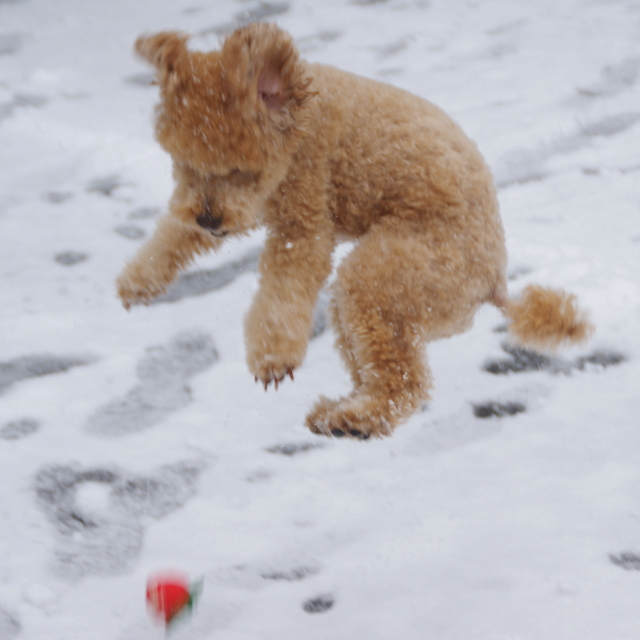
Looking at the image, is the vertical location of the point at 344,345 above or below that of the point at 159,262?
below

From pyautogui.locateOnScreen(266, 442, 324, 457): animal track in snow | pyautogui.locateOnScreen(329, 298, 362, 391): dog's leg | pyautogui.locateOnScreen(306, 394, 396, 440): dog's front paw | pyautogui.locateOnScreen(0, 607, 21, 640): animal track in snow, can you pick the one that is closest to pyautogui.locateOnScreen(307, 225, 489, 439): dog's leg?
pyautogui.locateOnScreen(306, 394, 396, 440): dog's front paw

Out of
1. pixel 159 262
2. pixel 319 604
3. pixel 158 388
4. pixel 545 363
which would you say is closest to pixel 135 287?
pixel 159 262

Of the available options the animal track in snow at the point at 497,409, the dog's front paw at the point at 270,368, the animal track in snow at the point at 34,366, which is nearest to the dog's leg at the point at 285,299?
the dog's front paw at the point at 270,368

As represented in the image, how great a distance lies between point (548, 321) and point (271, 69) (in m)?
0.93

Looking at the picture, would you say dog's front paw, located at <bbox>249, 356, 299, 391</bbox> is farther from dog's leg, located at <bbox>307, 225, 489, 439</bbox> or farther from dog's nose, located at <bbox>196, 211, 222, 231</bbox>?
dog's nose, located at <bbox>196, 211, 222, 231</bbox>

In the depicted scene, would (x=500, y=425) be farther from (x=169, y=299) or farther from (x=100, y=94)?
(x=100, y=94)

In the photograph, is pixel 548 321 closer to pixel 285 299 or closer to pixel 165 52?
pixel 285 299

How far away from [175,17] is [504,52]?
93.9 inches

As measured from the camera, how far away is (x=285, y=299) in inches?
68.6

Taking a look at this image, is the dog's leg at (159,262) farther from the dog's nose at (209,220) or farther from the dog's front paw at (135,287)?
the dog's nose at (209,220)

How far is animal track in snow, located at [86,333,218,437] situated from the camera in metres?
2.05

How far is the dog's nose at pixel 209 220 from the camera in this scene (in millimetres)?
1603

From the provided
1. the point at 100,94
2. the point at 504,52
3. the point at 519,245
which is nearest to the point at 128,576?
the point at 519,245

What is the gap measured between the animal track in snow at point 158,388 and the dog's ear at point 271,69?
3.23ft
